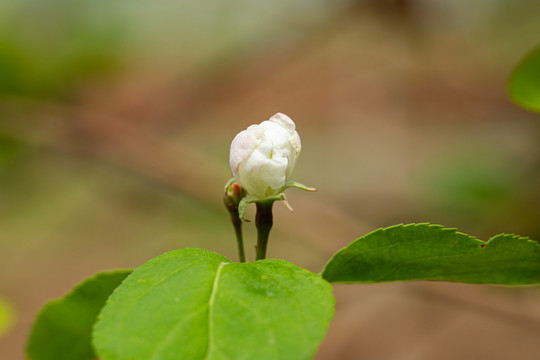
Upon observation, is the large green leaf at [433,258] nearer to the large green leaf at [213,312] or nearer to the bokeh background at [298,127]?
the large green leaf at [213,312]

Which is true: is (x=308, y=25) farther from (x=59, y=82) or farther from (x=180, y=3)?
(x=59, y=82)

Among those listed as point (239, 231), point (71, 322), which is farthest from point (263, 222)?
point (71, 322)

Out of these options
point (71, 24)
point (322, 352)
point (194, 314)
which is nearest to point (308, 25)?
point (71, 24)

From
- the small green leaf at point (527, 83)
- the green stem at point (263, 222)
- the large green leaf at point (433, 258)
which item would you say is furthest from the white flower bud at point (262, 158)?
the small green leaf at point (527, 83)

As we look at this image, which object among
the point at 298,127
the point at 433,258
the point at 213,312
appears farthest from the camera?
the point at 298,127

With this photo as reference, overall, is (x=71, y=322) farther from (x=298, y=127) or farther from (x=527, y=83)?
(x=298, y=127)

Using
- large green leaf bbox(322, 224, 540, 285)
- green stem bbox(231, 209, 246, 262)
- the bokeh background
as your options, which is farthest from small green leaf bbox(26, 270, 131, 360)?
the bokeh background

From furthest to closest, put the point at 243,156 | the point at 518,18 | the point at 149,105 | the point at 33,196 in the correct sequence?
the point at 149,105
the point at 33,196
the point at 518,18
the point at 243,156
